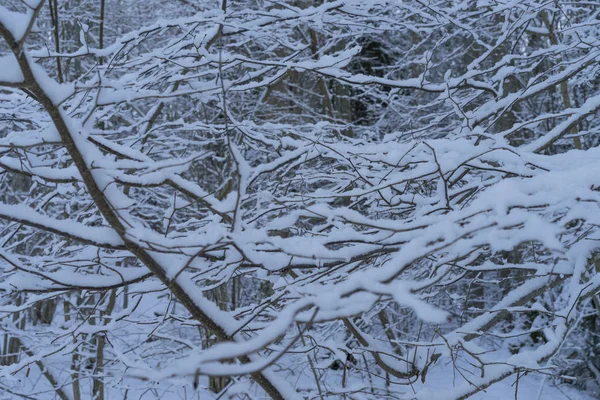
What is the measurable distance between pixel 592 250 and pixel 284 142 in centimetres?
118

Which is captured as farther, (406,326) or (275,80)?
(406,326)

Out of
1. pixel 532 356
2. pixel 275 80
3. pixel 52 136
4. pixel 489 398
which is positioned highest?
pixel 275 80

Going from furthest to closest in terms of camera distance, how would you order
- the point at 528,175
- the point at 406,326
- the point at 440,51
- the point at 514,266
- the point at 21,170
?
the point at 440,51 < the point at 406,326 < the point at 514,266 < the point at 528,175 < the point at 21,170

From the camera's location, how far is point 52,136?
4.69ft

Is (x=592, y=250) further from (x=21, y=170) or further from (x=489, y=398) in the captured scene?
(x=489, y=398)

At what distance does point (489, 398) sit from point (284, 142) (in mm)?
5223

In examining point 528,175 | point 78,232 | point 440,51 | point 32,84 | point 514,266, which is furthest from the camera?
point 440,51

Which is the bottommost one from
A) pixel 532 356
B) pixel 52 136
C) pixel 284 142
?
pixel 532 356

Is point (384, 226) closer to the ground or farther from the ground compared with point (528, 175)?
closer to the ground

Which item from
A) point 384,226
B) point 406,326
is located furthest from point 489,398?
point 384,226

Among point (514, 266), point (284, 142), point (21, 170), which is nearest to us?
point (21, 170)

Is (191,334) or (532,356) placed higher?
(191,334)

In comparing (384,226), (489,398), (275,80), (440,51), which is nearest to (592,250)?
(384,226)

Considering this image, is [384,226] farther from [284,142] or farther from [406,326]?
[406,326]
